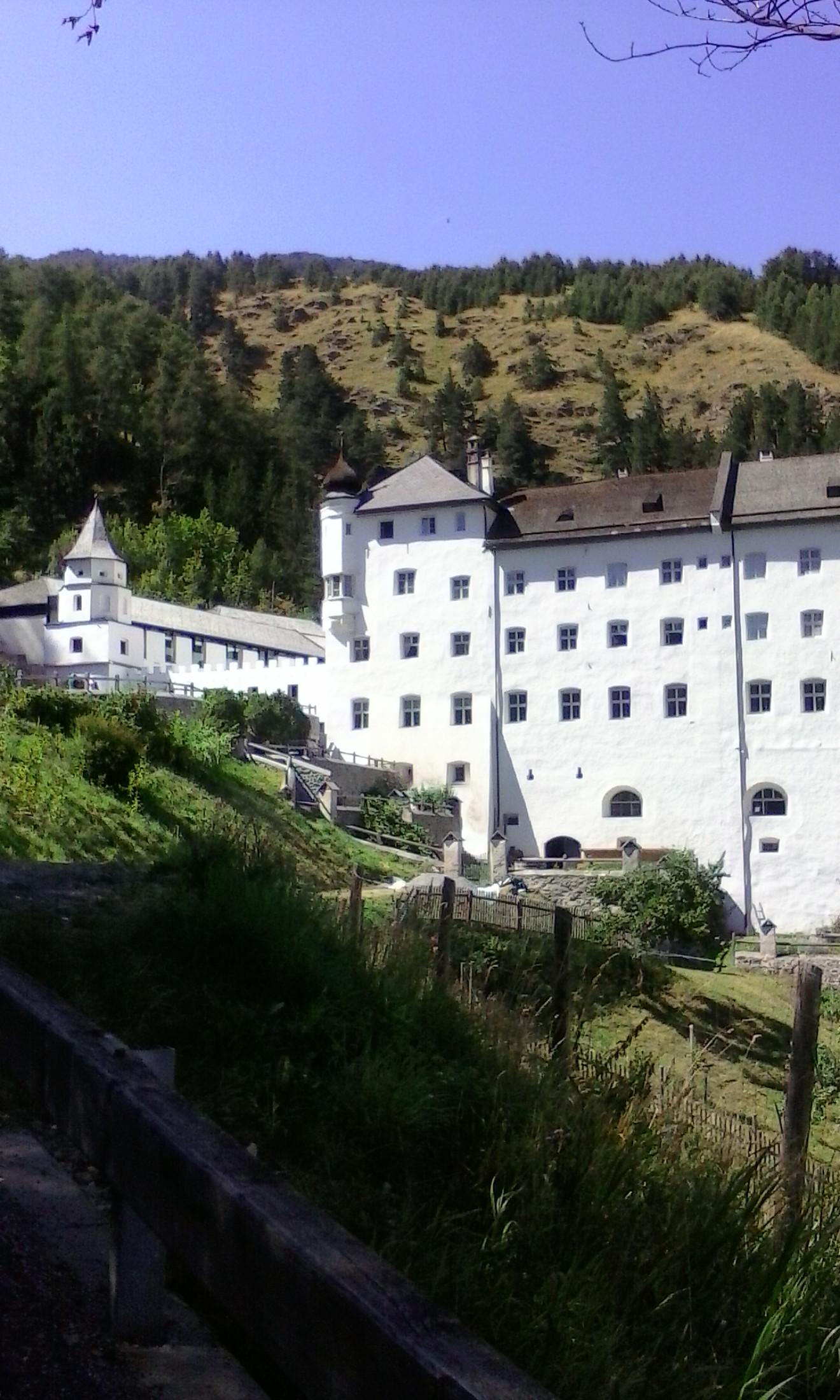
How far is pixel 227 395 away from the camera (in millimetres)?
129875

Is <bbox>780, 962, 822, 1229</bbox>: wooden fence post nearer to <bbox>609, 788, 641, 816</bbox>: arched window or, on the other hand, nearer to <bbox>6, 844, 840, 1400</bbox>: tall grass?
<bbox>6, 844, 840, 1400</bbox>: tall grass

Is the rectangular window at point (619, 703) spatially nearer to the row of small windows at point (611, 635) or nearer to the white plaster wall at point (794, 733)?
the row of small windows at point (611, 635)

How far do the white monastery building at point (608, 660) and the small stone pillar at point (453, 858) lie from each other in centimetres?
1007

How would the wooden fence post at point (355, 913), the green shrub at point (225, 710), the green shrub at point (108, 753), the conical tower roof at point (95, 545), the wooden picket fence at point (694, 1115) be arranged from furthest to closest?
the conical tower roof at point (95, 545)
the green shrub at point (225, 710)
the green shrub at point (108, 753)
the wooden fence post at point (355, 913)
the wooden picket fence at point (694, 1115)

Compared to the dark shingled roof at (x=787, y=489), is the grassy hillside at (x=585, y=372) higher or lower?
higher

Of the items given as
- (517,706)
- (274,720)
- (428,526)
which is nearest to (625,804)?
(517,706)

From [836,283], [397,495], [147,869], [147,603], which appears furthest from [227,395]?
[147,869]

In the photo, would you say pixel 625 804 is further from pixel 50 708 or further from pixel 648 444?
pixel 648 444

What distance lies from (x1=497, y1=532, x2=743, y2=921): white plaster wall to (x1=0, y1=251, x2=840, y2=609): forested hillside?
40.0 meters

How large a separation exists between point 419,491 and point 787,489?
1573cm

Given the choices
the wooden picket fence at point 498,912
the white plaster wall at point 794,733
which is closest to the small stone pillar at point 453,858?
the white plaster wall at point 794,733

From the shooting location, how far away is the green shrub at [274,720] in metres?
55.5

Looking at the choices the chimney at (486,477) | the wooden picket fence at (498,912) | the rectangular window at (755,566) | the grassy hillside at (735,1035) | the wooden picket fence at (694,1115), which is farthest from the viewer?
the chimney at (486,477)

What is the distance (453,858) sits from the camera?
46.6m
